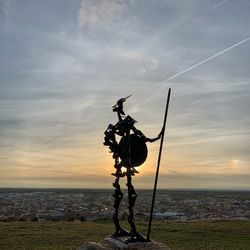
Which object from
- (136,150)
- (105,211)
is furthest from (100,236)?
(105,211)

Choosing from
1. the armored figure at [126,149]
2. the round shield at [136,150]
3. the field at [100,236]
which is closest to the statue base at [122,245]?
the armored figure at [126,149]

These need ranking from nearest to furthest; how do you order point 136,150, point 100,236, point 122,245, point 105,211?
point 122,245 < point 136,150 < point 100,236 < point 105,211

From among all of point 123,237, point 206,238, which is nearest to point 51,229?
point 206,238

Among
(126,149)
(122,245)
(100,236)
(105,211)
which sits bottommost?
(100,236)

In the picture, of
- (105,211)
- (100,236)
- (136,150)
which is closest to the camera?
(136,150)

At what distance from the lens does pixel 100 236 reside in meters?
25.6

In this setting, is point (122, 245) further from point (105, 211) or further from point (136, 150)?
point (105, 211)

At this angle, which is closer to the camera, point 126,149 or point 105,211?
point 126,149

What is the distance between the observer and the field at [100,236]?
76.1 ft

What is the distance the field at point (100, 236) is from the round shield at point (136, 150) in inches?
414

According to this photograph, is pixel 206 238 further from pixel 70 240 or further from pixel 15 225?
pixel 15 225

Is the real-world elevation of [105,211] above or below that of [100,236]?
above

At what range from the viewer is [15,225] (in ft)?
101

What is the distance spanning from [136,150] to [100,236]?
540 inches
